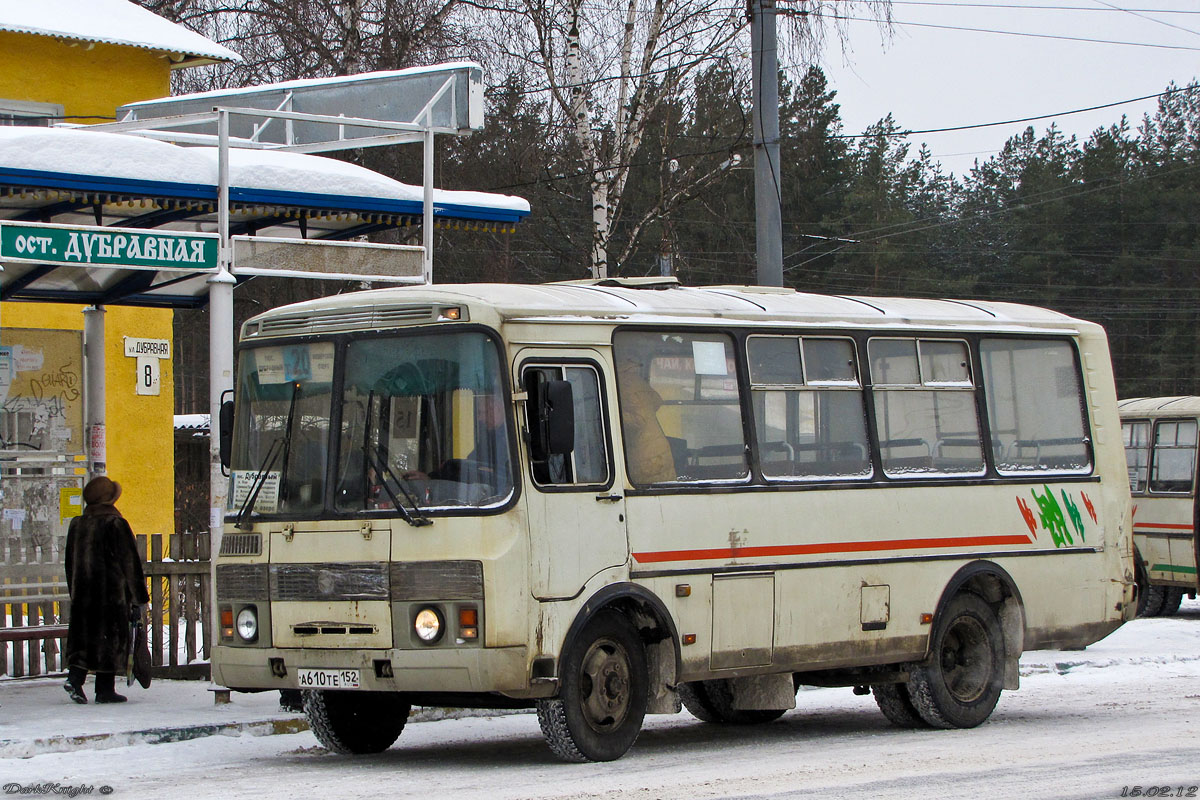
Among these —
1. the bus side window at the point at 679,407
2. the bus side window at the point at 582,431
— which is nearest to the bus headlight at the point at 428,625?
the bus side window at the point at 582,431

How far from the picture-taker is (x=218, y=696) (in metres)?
12.4

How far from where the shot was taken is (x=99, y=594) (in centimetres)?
1244

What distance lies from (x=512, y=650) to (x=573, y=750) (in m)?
0.82

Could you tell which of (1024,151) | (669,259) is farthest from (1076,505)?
(1024,151)

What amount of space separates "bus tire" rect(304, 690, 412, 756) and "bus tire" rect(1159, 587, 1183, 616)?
14.0 metres

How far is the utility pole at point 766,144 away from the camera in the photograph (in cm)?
1507

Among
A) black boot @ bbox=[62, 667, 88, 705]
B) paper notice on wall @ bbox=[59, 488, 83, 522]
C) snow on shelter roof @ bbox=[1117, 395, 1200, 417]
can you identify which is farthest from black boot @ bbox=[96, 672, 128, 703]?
snow on shelter roof @ bbox=[1117, 395, 1200, 417]

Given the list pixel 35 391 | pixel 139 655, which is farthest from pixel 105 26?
pixel 139 655

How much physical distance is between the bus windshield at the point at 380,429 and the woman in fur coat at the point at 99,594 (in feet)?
8.13

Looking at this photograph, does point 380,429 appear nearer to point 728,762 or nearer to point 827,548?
point 728,762

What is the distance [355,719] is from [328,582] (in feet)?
4.45

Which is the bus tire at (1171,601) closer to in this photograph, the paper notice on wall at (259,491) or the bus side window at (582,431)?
the bus side window at (582,431)

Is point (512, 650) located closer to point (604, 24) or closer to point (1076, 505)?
point (1076, 505)

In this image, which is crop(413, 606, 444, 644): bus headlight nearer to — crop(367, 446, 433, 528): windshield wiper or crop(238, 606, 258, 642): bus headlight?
crop(367, 446, 433, 528): windshield wiper
